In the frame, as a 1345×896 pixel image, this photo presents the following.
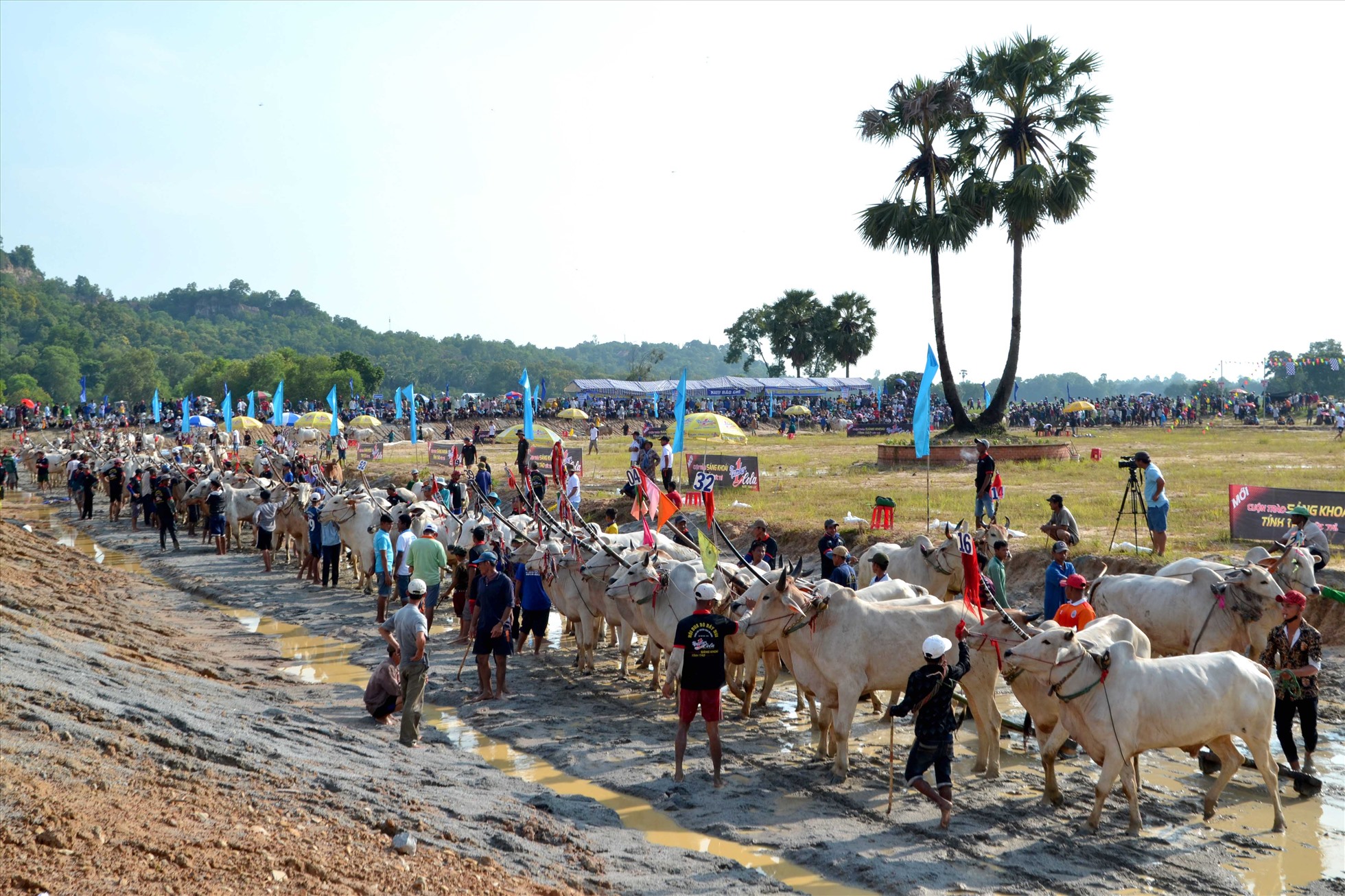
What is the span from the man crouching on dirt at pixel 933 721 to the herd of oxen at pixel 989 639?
0.70 metres

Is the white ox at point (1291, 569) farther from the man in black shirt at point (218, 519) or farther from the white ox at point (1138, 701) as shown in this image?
the man in black shirt at point (218, 519)

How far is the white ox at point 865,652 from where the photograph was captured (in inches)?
402

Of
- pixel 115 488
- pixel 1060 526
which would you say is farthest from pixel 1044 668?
pixel 115 488

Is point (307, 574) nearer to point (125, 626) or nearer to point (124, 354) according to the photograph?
point (125, 626)

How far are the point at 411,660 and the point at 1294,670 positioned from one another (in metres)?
8.35

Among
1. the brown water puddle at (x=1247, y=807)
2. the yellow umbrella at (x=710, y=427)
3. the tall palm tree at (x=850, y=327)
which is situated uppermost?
the tall palm tree at (x=850, y=327)

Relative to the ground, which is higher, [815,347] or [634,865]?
[815,347]

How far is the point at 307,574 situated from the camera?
2312cm

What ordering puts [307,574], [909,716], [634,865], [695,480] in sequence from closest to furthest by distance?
[634,865] → [909,716] → [307,574] → [695,480]

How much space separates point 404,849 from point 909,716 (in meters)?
6.88

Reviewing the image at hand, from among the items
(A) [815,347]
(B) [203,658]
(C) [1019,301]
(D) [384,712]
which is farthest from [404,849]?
(A) [815,347]

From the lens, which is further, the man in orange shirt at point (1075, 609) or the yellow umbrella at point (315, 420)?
the yellow umbrella at point (315, 420)

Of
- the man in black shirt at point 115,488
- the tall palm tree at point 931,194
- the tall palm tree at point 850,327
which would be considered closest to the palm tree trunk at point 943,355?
the tall palm tree at point 931,194

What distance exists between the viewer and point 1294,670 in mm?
9672
